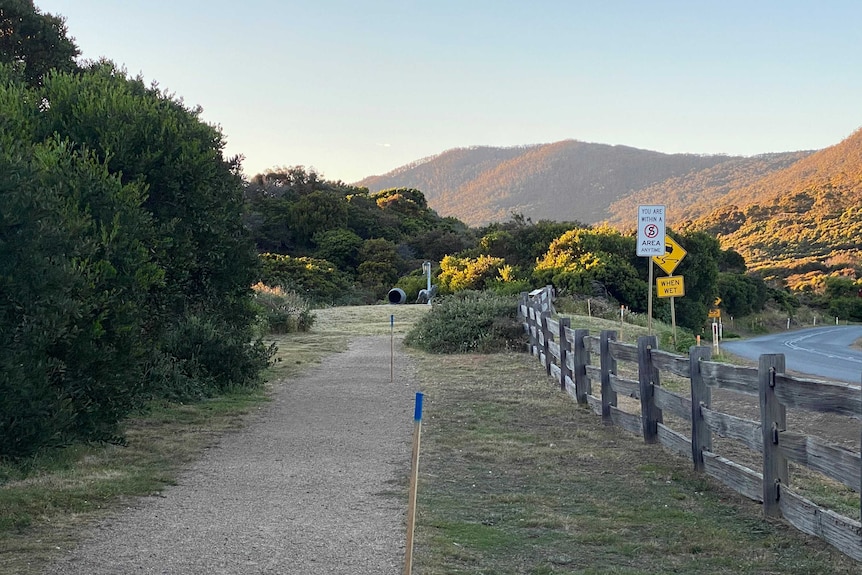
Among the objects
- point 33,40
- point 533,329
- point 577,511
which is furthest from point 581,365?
point 33,40

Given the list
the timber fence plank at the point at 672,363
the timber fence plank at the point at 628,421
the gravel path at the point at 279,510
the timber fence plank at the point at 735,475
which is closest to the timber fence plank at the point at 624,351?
the timber fence plank at the point at 672,363

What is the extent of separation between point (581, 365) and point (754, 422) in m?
6.04

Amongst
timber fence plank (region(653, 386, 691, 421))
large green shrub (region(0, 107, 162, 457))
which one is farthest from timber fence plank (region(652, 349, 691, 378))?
large green shrub (region(0, 107, 162, 457))

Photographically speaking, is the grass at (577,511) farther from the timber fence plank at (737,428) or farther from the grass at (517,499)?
the timber fence plank at (737,428)

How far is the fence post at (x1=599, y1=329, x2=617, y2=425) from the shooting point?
1177 centimetres

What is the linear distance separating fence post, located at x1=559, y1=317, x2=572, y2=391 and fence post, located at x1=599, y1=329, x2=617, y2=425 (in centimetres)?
245

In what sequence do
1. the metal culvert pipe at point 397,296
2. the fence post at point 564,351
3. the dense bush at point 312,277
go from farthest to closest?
the dense bush at point 312,277 → the metal culvert pipe at point 397,296 → the fence post at point 564,351

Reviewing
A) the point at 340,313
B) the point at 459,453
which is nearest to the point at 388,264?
the point at 340,313

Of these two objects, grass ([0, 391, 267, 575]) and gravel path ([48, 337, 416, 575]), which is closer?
gravel path ([48, 337, 416, 575])

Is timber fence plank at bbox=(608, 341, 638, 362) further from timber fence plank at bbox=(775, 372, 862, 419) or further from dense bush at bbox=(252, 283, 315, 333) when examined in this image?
dense bush at bbox=(252, 283, 315, 333)

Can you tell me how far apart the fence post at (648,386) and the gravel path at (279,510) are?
8.60ft

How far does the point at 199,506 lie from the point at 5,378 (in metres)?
1.88

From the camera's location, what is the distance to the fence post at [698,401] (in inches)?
330

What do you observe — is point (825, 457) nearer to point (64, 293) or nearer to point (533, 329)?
point (64, 293)
